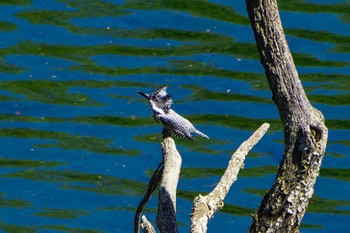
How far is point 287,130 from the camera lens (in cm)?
375

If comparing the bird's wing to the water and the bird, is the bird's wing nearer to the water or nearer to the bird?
the bird

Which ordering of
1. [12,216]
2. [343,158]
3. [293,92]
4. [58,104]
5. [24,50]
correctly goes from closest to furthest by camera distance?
[293,92], [12,216], [343,158], [58,104], [24,50]

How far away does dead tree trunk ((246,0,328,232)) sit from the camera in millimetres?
3596

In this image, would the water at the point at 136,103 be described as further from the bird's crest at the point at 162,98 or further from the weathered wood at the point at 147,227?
the weathered wood at the point at 147,227

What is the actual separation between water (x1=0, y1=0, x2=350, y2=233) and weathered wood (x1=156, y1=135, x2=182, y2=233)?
10.2ft

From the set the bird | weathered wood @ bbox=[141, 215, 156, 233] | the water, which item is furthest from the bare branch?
the water

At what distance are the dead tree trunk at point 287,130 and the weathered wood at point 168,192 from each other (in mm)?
300

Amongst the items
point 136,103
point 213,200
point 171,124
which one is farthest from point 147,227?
point 136,103

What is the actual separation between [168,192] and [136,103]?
15.0ft

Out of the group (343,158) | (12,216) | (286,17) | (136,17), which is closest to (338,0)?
(286,17)

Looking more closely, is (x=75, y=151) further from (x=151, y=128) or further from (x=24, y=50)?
(x=24, y=50)

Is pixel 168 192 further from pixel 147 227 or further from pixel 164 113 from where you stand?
pixel 164 113

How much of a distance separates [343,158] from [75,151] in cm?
199

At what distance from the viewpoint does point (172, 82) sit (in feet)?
28.7
